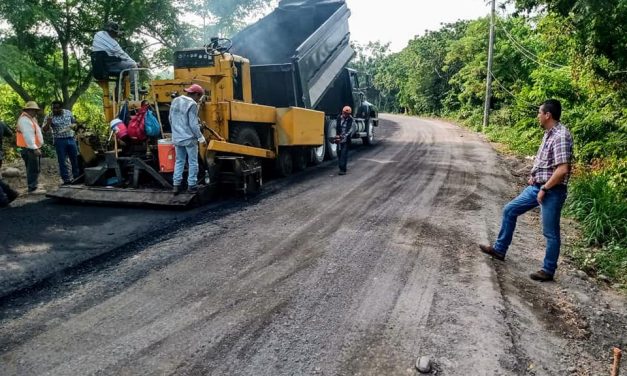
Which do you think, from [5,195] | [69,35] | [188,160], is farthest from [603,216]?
[69,35]

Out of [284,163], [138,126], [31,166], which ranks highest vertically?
[138,126]

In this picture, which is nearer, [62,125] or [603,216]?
[603,216]

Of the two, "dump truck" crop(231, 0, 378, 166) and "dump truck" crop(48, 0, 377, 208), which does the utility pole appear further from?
"dump truck" crop(48, 0, 377, 208)

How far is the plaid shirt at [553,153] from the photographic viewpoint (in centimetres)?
417

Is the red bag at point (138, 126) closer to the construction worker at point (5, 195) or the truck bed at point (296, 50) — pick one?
the construction worker at point (5, 195)

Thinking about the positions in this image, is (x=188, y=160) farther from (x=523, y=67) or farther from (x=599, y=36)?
(x=523, y=67)

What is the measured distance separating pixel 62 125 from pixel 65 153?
51 cm

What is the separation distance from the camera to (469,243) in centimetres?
530

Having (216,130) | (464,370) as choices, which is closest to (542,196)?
(464,370)

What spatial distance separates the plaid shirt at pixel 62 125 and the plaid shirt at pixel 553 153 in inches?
303

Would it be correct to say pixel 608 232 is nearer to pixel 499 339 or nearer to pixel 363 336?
pixel 499 339

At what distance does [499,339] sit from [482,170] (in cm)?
825

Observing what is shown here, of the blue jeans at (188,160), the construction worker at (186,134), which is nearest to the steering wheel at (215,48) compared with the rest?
the construction worker at (186,134)

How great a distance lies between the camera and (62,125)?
813cm
